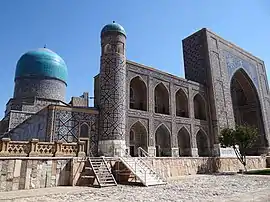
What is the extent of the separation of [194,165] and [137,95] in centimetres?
798

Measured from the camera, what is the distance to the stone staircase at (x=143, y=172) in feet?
33.7

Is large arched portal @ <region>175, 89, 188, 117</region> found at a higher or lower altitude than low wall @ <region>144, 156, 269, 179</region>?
higher

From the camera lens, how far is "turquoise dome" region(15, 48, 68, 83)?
85.9 feet

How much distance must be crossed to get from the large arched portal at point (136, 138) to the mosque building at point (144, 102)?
84 millimetres

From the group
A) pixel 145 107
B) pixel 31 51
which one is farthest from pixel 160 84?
pixel 31 51

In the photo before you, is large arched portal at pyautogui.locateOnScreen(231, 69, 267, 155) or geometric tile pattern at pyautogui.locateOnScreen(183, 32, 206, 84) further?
large arched portal at pyautogui.locateOnScreen(231, 69, 267, 155)

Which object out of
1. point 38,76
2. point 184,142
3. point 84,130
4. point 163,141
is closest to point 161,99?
point 163,141

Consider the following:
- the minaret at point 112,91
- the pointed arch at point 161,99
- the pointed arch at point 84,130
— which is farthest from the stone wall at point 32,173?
the pointed arch at point 161,99

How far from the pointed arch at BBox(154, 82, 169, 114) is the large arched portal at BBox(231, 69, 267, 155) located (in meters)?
13.3

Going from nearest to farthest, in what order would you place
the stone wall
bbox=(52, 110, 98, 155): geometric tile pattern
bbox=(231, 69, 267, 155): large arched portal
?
1. the stone wall
2. bbox=(52, 110, 98, 155): geometric tile pattern
3. bbox=(231, 69, 267, 155): large arched portal

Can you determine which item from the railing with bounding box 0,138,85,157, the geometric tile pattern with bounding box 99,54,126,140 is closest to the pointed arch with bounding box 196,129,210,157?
the geometric tile pattern with bounding box 99,54,126,140

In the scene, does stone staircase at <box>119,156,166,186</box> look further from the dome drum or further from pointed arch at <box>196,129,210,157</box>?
the dome drum

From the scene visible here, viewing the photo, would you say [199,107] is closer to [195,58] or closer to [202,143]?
[202,143]

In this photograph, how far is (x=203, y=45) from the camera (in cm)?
2638
